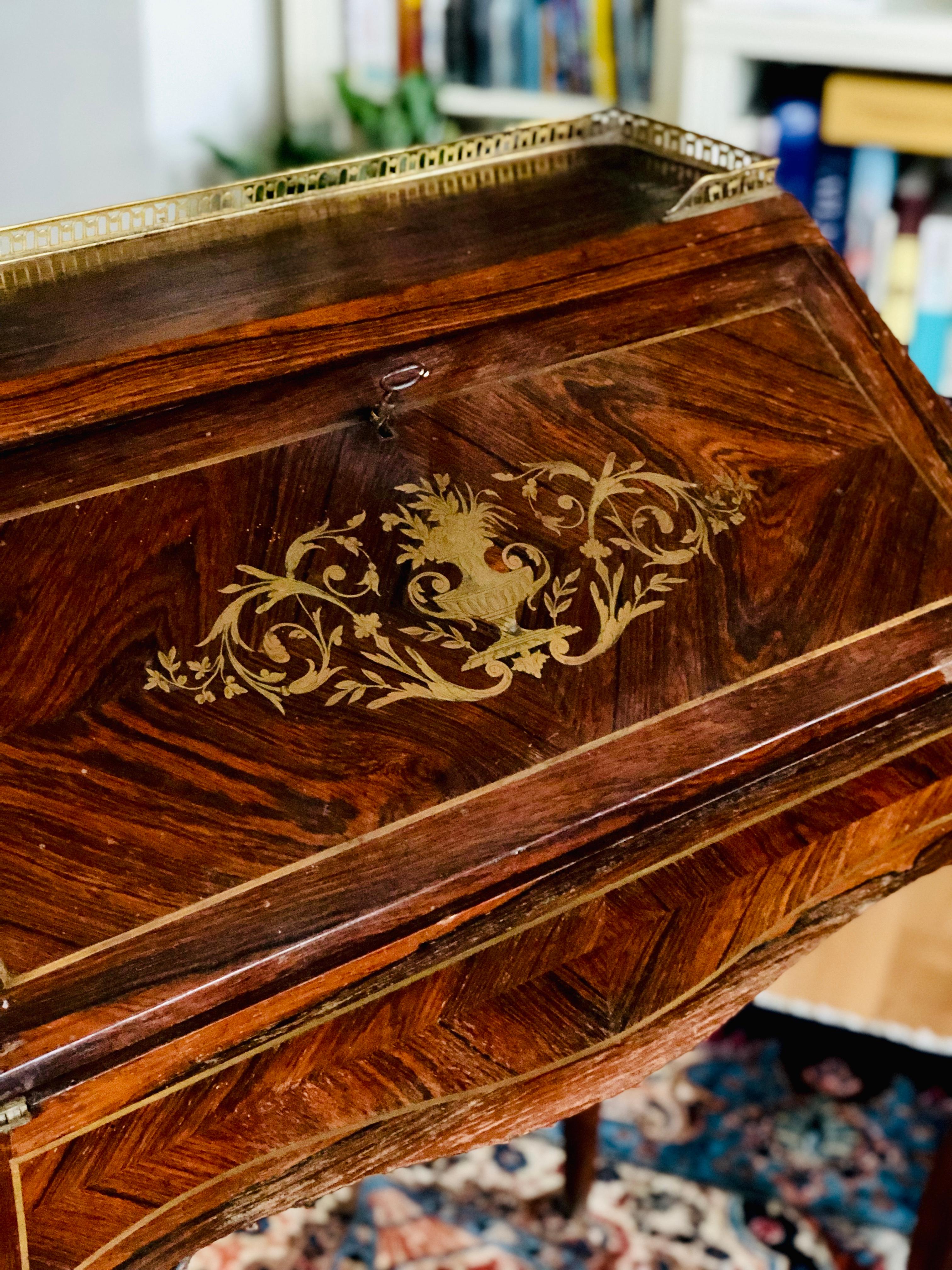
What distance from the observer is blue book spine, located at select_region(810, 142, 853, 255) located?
5.47ft

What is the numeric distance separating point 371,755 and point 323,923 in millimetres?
102

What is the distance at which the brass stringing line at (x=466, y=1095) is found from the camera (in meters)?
0.67

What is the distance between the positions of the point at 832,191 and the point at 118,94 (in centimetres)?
100

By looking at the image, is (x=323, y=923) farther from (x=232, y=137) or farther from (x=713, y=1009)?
(x=232, y=137)

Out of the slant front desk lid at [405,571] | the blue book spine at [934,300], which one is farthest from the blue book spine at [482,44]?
the slant front desk lid at [405,571]

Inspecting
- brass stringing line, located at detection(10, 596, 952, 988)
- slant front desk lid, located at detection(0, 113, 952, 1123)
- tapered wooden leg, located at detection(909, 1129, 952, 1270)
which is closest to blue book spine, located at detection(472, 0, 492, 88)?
slant front desk lid, located at detection(0, 113, 952, 1123)

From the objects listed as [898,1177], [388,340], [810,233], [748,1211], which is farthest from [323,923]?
[898,1177]

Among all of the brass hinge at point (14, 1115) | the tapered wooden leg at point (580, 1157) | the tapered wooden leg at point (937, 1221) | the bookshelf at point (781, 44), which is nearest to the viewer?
the brass hinge at point (14, 1115)

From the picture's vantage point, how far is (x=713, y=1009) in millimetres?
849

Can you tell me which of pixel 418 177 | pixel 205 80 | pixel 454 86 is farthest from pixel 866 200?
pixel 205 80

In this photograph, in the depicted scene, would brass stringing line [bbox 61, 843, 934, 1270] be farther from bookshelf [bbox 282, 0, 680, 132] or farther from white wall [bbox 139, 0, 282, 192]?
white wall [bbox 139, 0, 282, 192]

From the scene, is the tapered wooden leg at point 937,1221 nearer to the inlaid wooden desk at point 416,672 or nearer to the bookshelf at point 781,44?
the inlaid wooden desk at point 416,672

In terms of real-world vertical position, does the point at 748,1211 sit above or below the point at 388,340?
below

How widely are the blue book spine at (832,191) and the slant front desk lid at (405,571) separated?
67 cm
